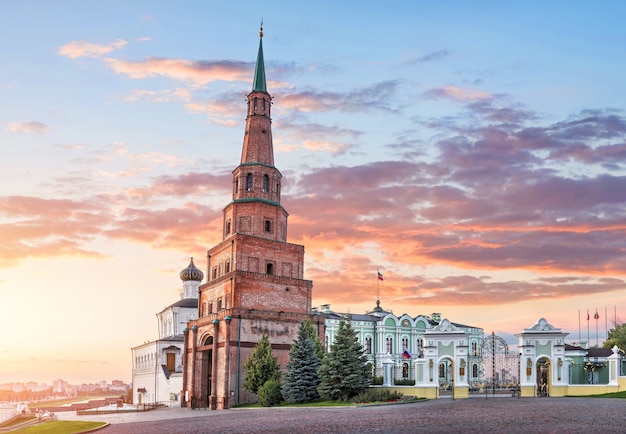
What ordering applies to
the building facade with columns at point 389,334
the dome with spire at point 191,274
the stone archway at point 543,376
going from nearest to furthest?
1. the stone archway at point 543,376
2. the building facade with columns at point 389,334
3. the dome with spire at point 191,274

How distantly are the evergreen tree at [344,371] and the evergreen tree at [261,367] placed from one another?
20.3 ft

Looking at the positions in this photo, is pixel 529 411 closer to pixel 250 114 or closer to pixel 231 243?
pixel 231 243

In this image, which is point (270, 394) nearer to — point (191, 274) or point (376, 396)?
point (376, 396)

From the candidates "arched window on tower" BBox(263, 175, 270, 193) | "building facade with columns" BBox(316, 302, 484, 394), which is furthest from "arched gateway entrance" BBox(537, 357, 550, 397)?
"building facade with columns" BBox(316, 302, 484, 394)

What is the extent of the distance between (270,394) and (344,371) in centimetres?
551

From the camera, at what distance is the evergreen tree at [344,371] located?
38.8m

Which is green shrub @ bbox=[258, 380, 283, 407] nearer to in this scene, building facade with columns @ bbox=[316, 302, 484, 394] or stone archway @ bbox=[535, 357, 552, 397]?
stone archway @ bbox=[535, 357, 552, 397]

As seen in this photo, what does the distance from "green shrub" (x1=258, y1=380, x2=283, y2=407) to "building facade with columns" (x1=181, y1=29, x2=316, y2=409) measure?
4185 mm

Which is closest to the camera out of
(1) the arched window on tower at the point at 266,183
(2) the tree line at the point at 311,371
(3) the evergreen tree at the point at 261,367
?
(2) the tree line at the point at 311,371

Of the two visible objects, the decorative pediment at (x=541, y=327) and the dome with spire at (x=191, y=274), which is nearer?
the decorative pediment at (x=541, y=327)

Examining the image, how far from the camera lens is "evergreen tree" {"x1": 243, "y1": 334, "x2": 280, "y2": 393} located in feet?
147

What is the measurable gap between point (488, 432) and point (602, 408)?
1050 cm

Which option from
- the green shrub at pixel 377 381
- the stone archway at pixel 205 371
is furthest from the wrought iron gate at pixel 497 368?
the stone archway at pixel 205 371

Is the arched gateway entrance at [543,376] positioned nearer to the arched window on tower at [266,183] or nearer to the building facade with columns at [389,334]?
the arched window on tower at [266,183]
